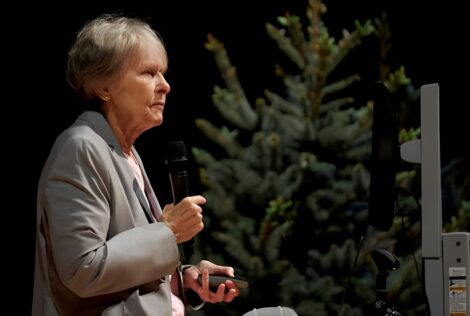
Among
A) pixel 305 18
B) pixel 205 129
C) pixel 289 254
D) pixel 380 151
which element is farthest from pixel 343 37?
pixel 380 151

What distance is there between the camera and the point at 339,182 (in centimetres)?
422

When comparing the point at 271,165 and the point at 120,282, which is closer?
the point at 120,282

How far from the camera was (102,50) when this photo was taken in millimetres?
1877

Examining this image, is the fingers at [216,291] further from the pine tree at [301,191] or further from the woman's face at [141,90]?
the pine tree at [301,191]

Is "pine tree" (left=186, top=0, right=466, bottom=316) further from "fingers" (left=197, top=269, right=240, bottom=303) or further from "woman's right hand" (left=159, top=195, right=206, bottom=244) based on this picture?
"woman's right hand" (left=159, top=195, right=206, bottom=244)

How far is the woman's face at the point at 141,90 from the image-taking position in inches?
74.7

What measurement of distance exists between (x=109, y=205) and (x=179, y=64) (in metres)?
2.88

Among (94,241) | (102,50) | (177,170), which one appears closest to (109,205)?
(94,241)

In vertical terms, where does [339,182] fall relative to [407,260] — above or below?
above

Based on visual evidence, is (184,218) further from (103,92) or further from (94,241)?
(103,92)

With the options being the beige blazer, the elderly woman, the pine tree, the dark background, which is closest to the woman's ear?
the elderly woman

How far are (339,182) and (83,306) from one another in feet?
8.85

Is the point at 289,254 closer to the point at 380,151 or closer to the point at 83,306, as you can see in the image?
the point at 380,151

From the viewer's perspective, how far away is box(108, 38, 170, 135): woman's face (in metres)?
1.90
